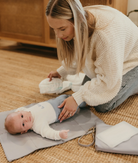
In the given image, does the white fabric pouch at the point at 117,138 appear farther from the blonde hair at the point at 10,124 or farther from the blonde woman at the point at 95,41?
the blonde hair at the point at 10,124

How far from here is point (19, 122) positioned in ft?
3.02

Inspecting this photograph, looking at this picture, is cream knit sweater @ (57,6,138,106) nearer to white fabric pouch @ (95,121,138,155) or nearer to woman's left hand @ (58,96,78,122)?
woman's left hand @ (58,96,78,122)

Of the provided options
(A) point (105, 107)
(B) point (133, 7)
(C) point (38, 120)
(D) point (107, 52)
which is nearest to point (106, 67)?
(D) point (107, 52)

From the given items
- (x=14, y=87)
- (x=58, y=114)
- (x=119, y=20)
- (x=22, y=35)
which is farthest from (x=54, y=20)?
(x=22, y=35)

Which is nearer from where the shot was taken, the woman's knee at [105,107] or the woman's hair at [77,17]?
the woman's hair at [77,17]

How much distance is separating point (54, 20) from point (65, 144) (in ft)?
1.77

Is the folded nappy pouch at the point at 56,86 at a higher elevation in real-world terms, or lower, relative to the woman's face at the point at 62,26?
lower

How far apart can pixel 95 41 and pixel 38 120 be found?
46 cm

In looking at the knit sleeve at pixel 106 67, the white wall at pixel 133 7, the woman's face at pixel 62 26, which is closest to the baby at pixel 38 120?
the knit sleeve at pixel 106 67

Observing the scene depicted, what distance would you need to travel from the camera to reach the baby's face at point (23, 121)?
0.92 m

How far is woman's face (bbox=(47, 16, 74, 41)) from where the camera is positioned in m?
0.86

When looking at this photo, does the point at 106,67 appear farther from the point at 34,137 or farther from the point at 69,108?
the point at 34,137

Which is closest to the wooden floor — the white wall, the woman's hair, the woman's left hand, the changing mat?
the changing mat

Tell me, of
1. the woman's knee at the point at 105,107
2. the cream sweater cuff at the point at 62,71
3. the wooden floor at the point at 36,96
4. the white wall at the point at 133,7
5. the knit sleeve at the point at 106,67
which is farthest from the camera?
the white wall at the point at 133,7
